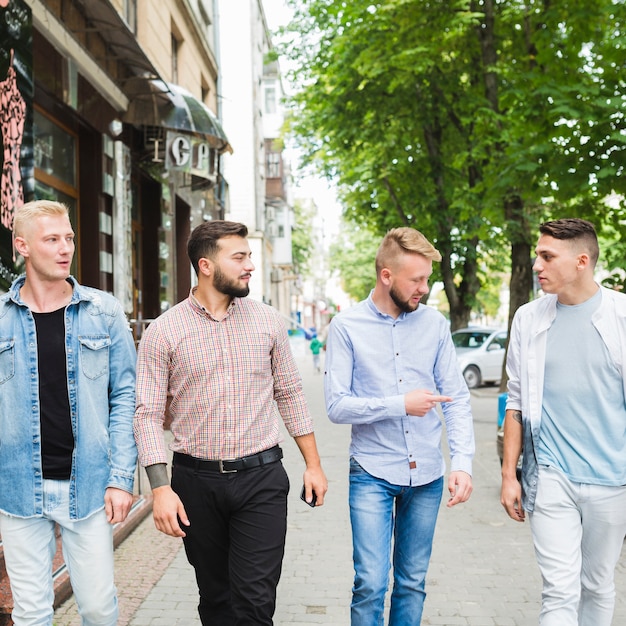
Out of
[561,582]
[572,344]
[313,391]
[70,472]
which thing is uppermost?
[572,344]

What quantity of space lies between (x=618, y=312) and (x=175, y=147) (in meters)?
9.84

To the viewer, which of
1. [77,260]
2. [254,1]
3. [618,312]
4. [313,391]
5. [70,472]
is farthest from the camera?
[254,1]

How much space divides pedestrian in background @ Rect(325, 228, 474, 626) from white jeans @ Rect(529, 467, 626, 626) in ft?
1.11

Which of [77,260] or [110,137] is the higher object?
[110,137]

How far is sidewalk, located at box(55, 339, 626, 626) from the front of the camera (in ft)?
15.4

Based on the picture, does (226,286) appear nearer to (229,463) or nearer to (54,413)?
(229,463)

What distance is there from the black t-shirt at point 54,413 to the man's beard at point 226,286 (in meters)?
0.67

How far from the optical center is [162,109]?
437 inches

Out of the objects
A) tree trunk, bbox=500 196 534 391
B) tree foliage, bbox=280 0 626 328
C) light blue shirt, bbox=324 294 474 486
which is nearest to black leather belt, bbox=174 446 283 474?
light blue shirt, bbox=324 294 474 486

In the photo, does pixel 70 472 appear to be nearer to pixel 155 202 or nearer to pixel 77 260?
pixel 77 260

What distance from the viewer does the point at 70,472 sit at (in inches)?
123

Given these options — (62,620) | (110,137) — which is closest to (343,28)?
(110,137)

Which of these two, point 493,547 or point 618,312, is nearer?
point 618,312

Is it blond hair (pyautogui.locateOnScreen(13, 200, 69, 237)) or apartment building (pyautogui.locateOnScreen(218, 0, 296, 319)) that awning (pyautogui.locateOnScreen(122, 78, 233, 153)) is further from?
apartment building (pyautogui.locateOnScreen(218, 0, 296, 319))
